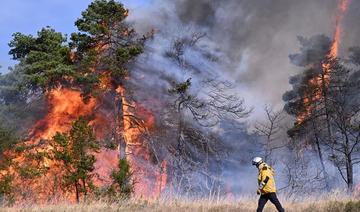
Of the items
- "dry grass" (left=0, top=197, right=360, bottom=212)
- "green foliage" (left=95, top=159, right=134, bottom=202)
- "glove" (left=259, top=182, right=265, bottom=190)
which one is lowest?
"dry grass" (left=0, top=197, right=360, bottom=212)

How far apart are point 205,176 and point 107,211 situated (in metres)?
16.5

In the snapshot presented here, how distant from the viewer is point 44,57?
3027cm

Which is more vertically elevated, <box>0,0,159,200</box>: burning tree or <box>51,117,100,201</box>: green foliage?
<box>0,0,159,200</box>: burning tree

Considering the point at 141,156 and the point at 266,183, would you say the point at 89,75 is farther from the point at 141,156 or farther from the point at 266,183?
the point at 266,183

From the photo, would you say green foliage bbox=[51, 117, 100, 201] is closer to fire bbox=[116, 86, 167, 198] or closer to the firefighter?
fire bbox=[116, 86, 167, 198]

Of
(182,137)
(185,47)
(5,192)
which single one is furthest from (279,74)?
(5,192)

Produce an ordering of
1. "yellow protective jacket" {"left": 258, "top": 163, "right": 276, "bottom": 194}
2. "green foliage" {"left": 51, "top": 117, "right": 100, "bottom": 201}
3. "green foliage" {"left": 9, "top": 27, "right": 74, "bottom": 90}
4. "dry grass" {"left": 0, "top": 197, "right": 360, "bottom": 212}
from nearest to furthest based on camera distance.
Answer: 1. "yellow protective jacket" {"left": 258, "top": 163, "right": 276, "bottom": 194}
2. "dry grass" {"left": 0, "top": 197, "right": 360, "bottom": 212}
3. "green foliage" {"left": 51, "top": 117, "right": 100, "bottom": 201}
4. "green foliage" {"left": 9, "top": 27, "right": 74, "bottom": 90}

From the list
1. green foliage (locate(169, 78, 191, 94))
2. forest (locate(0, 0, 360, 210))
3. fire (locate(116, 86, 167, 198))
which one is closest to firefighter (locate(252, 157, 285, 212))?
forest (locate(0, 0, 360, 210))

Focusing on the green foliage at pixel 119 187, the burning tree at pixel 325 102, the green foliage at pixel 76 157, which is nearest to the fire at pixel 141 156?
the green foliage at pixel 76 157

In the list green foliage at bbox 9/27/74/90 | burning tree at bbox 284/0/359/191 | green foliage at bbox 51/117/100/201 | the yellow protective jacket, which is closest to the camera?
the yellow protective jacket

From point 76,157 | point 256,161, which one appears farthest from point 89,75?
point 256,161

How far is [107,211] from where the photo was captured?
51.8 ft

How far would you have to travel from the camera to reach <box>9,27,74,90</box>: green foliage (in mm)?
28766

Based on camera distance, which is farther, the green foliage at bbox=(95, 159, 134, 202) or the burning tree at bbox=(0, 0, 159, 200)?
the burning tree at bbox=(0, 0, 159, 200)
